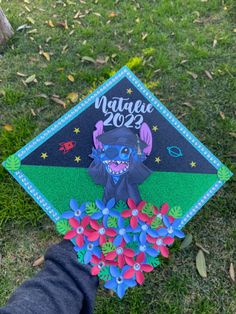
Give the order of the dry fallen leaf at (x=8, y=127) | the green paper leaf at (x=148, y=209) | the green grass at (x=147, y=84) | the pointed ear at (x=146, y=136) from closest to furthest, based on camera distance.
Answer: the green paper leaf at (x=148, y=209) < the pointed ear at (x=146, y=136) < the green grass at (x=147, y=84) < the dry fallen leaf at (x=8, y=127)

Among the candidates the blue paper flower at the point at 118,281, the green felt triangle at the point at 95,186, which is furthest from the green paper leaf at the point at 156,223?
the blue paper flower at the point at 118,281

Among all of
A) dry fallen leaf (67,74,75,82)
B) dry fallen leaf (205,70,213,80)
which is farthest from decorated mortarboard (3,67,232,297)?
dry fallen leaf (205,70,213,80)

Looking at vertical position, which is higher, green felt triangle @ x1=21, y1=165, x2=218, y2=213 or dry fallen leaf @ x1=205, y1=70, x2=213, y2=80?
green felt triangle @ x1=21, y1=165, x2=218, y2=213

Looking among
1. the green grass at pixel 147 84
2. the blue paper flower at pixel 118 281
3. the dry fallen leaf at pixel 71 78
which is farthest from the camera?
the dry fallen leaf at pixel 71 78

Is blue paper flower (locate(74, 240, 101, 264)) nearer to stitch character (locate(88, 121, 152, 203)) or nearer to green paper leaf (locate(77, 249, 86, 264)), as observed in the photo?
green paper leaf (locate(77, 249, 86, 264))

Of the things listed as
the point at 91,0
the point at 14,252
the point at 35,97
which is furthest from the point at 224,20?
the point at 14,252

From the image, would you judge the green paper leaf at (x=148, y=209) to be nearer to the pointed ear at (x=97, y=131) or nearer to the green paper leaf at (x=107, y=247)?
the green paper leaf at (x=107, y=247)

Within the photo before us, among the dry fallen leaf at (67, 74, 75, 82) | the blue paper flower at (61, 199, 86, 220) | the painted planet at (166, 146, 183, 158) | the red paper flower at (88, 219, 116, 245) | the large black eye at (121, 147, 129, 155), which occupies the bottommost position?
the red paper flower at (88, 219, 116, 245)

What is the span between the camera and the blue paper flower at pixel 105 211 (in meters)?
1.65

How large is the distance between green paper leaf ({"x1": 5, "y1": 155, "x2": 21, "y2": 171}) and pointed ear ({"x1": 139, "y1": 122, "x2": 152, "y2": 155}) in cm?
57

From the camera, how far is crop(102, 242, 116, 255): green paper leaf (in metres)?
1.60

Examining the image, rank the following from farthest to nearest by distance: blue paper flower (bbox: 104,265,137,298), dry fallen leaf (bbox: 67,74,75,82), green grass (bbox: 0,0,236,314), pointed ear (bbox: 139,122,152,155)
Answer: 1. dry fallen leaf (bbox: 67,74,75,82)
2. green grass (bbox: 0,0,236,314)
3. pointed ear (bbox: 139,122,152,155)
4. blue paper flower (bbox: 104,265,137,298)

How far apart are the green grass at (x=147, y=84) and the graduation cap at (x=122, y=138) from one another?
0.66 m

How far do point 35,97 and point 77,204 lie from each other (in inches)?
42.8
